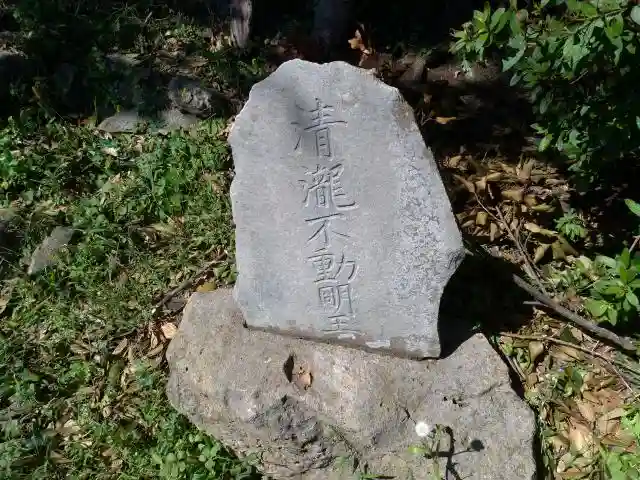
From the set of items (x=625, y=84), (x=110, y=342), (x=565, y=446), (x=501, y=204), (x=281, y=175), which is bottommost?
(x=110, y=342)

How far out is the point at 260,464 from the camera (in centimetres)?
282

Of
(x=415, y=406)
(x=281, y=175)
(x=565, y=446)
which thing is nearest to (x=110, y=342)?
(x=281, y=175)

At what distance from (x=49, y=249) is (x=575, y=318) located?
8.88 feet

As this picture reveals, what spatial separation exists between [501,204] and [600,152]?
0.81 m

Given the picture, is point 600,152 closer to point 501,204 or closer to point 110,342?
point 501,204

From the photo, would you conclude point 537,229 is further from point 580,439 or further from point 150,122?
point 150,122

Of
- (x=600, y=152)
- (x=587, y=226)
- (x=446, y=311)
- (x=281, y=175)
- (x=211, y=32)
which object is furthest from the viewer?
(x=211, y=32)

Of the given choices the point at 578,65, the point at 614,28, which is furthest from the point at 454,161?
the point at 614,28

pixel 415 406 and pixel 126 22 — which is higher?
pixel 126 22

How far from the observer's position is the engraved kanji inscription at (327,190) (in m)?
2.59

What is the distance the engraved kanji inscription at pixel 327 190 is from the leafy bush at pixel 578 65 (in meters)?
0.76

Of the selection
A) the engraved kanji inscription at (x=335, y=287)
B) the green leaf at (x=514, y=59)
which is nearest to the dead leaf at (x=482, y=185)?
the green leaf at (x=514, y=59)

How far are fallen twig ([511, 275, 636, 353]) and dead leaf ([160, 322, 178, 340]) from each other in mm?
1683

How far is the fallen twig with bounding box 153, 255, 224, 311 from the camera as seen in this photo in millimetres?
3502
